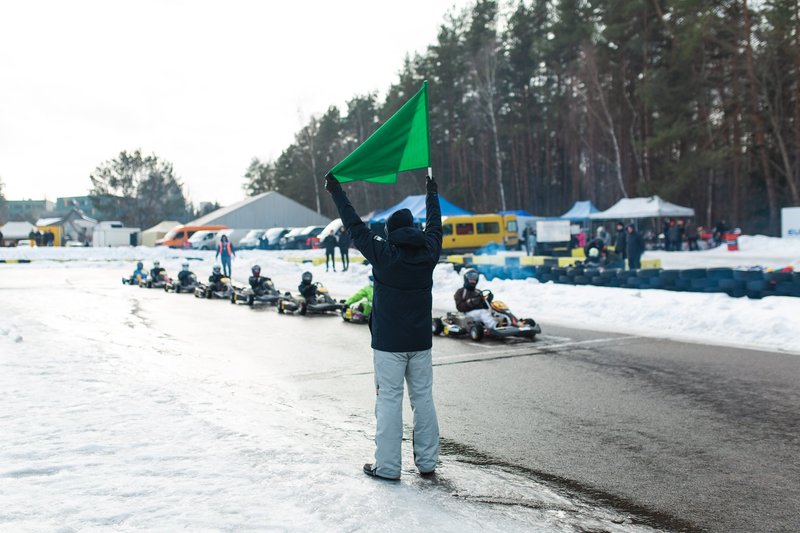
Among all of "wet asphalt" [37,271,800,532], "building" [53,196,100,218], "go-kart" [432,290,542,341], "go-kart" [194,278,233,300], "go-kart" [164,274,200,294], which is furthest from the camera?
"building" [53,196,100,218]

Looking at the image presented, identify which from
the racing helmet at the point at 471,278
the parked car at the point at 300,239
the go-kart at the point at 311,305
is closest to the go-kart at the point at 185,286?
the go-kart at the point at 311,305

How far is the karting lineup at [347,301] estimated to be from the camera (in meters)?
10.9

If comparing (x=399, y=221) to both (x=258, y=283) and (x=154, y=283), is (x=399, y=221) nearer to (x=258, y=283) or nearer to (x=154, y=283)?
(x=258, y=283)

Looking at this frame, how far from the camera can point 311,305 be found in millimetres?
14797

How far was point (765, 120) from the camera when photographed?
3922cm

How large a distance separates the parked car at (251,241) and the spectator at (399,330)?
45.4 metres

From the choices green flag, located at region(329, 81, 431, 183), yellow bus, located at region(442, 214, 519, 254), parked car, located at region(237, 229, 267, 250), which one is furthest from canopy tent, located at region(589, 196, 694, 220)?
green flag, located at region(329, 81, 431, 183)

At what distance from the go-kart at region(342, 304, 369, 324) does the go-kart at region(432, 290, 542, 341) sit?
87.3 inches

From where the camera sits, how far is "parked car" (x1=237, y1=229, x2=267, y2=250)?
49.6 metres

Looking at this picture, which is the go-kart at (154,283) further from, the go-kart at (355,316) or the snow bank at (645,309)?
the go-kart at (355,316)

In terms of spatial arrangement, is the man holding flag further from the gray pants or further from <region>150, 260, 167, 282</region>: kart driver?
<region>150, 260, 167, 282</region>: kart driver

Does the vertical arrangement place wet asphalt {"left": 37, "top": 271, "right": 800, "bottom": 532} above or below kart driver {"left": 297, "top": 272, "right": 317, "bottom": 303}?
below

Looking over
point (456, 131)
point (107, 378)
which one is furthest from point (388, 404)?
point (456, 131)

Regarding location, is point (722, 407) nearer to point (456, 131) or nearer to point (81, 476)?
point (81, 476)
